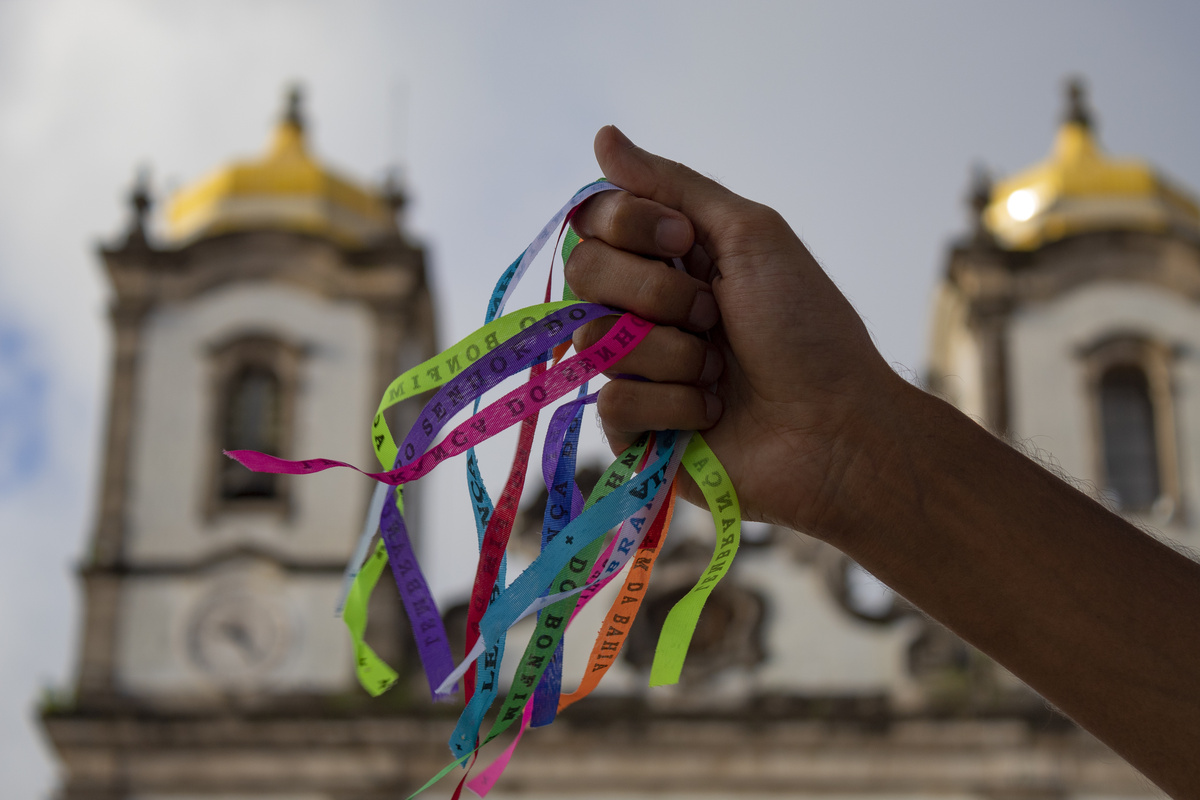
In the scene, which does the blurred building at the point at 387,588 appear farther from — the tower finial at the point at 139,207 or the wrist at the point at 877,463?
the wrist at the point at 877,463

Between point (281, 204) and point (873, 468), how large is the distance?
15.4m

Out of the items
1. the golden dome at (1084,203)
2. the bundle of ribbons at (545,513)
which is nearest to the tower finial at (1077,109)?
the golden dome at (1084,203)

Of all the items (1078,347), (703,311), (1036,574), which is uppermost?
(1078,347)

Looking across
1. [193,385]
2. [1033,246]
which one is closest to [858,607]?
[1033,246]

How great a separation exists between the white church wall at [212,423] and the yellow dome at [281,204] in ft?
2.87

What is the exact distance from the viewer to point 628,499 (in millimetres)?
2117

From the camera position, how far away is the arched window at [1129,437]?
15.2 meters

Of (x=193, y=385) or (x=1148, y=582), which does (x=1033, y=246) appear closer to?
(x=193, y=385)

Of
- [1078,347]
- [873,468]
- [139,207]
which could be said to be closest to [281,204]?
[139,207]

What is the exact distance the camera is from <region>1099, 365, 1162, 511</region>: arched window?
15155 millimetres

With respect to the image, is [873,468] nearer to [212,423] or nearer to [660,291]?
[660,291]

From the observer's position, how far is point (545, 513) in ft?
7.45

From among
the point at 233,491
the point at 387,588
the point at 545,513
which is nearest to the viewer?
the point at 545,513

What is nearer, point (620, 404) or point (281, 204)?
point (620, 404)
